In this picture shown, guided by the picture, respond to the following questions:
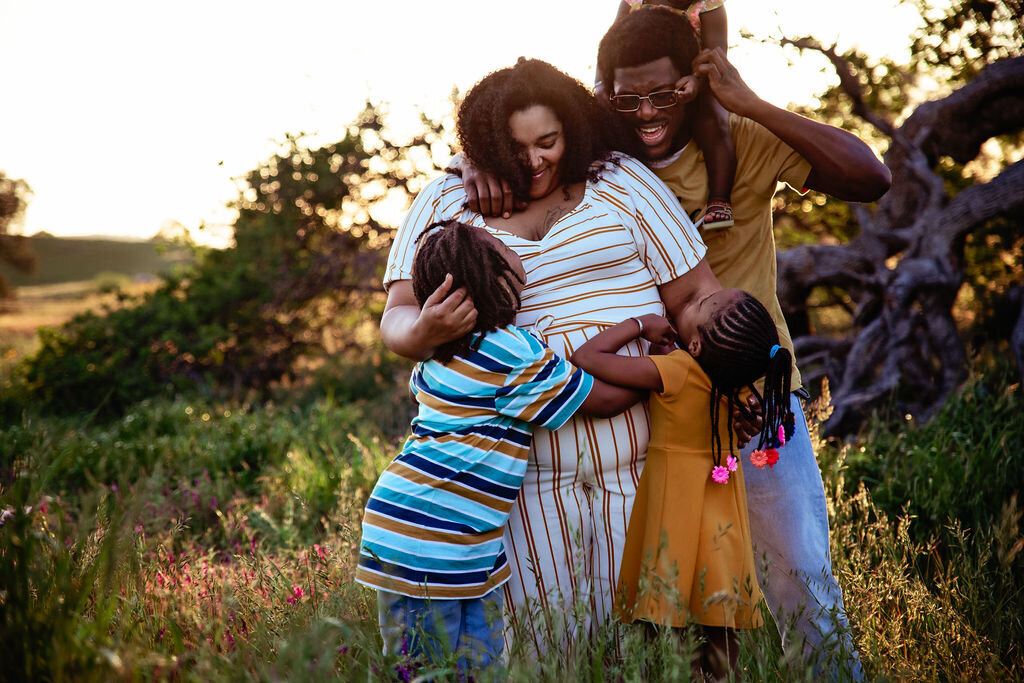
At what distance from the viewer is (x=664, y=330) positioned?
229 centimetres

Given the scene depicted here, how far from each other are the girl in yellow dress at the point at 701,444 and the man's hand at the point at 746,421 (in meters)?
0.02

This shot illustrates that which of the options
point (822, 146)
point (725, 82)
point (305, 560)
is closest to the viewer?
point (822, 146)

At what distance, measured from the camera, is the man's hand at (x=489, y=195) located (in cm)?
239

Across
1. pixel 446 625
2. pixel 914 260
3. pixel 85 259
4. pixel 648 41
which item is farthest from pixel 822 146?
pixel 85 259

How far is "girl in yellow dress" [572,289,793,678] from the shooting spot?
6.87ft

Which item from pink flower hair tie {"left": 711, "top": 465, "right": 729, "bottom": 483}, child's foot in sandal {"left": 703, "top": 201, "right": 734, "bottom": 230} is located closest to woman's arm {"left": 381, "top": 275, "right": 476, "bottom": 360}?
pink flower hair tie {"left": 711, "top": 465, "right": 729, "bottom": 483}

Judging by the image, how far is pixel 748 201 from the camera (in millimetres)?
2613

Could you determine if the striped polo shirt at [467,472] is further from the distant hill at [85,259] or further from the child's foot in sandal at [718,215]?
the distant hill at [85,259]

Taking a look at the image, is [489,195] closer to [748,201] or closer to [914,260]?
[748,201]

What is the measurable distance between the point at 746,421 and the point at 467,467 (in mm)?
856

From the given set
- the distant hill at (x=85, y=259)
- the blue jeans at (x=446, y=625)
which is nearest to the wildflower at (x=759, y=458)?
the blue jeans at (x=446, y=625)

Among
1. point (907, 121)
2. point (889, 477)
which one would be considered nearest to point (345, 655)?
point (889, 477)

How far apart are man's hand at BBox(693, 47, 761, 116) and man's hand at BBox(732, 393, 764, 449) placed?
97 cm

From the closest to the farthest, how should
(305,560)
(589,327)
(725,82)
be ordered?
(589,327), (725,82), (305,560)
